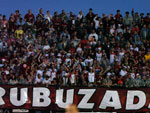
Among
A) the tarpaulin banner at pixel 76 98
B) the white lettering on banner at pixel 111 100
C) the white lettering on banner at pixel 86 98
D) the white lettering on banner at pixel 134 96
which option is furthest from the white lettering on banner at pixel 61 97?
the white lettering on banner at pixel 134 96

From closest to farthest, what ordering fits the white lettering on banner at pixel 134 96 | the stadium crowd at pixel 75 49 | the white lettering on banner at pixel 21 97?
the white lettering on banner at pixel 134 96 < the white lettering on banner at pixel 21 97 < the stadium crowd at pixel 75 49

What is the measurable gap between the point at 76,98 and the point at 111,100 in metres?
1.46

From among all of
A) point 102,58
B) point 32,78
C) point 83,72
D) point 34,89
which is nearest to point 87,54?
point 102,58

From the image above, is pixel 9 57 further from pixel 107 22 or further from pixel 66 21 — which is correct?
pixel 107 22

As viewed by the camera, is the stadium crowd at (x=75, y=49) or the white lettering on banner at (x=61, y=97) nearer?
the white lettering on banner at (x=61, y=97)

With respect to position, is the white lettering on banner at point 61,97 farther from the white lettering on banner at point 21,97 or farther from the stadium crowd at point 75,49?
the white lettering on banner at point 21,97

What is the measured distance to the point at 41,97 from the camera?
12.8 m

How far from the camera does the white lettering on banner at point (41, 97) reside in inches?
503

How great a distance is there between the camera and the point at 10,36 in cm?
1855

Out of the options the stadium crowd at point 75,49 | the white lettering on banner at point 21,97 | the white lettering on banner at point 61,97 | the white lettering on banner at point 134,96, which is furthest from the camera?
the stadium crowd at point 75,49

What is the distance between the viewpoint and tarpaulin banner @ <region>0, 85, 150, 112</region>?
12.6m

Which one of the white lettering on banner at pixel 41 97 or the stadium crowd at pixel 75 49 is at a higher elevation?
the stadium crowd at pixel 75 49

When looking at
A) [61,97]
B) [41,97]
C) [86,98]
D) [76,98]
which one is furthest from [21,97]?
[86,98]

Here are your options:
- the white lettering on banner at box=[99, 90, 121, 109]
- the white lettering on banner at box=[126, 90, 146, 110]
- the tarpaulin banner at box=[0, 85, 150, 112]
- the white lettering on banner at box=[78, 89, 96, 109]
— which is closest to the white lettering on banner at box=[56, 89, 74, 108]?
the tarpaulin banner at box=[0, 85, 150, 112]
